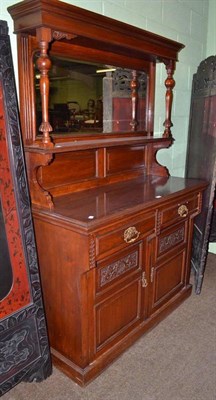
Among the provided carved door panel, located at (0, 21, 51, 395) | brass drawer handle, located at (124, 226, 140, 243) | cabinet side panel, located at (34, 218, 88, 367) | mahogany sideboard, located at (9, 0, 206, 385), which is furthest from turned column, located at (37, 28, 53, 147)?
brass drawer handle, located at (124, 226, 140, 243)

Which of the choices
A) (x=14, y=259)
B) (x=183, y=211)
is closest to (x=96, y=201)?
(x=14, y=259)

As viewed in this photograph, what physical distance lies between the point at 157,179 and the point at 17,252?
4.06 ft

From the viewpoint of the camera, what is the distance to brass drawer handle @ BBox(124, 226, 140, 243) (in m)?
1.67

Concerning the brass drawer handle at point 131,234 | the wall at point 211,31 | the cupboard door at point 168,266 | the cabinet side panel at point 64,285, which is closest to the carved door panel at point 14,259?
the cabinet side panel at point 64,285

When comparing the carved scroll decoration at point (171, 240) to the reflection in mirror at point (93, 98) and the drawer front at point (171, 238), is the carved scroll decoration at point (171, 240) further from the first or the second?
the reflection in mirror at point (93, 98)

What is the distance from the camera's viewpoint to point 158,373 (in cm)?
178

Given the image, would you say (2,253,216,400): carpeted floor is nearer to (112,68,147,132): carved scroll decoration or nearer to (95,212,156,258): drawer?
(95,212,156,258): drawer

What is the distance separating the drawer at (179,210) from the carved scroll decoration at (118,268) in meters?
0.29

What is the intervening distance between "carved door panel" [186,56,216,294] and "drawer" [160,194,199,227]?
0.29 meters

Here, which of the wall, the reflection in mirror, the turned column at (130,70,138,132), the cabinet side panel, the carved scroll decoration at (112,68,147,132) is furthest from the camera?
the wall

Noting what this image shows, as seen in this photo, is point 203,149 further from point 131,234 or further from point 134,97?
point 131,234

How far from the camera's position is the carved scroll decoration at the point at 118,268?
1664mm

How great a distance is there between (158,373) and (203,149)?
179 centimetres

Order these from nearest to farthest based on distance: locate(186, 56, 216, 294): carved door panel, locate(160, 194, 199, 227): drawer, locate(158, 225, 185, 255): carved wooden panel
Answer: locate(160, 194, 199, 227): drawer, locate(158, 225, 185, 255): carved wooden panel, locate(186, 56, 216, 294): carved door panel
